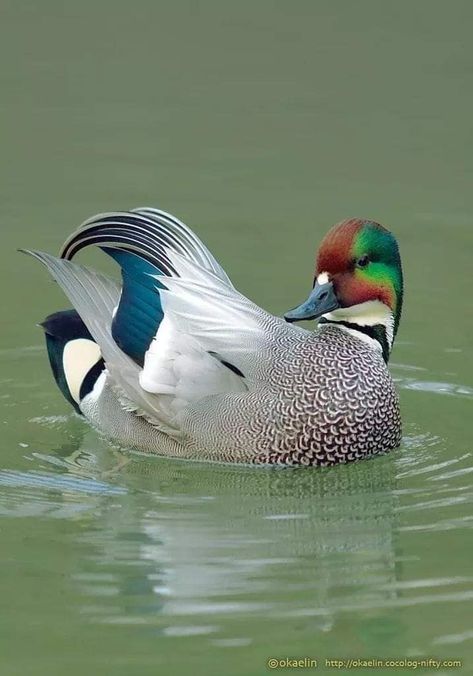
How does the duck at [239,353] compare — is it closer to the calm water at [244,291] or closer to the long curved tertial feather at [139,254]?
the long curved tertial feather at [139,254]

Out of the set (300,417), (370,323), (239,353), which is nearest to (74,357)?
(239,353)

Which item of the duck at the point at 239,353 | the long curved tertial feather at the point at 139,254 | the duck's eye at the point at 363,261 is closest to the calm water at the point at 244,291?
the duck at the point at 239,353

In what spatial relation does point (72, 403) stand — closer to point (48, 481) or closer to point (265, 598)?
point (48, 481)

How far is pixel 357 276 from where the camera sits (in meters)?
7.48

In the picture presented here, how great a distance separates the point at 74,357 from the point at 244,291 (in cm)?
181

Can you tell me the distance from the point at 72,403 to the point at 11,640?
2720 millimetres

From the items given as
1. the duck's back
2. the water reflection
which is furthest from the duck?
the water reflection

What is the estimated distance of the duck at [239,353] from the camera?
738cm

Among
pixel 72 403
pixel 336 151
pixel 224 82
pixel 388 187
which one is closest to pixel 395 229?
pixel 388 187

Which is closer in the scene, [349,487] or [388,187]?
[349,487]

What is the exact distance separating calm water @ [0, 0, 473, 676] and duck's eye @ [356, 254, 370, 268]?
88 centimetres

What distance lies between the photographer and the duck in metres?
7.38

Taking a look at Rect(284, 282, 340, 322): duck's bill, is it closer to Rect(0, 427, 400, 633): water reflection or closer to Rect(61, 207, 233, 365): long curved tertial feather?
Rect(61, 207, 233, 365): long curved tertial feather

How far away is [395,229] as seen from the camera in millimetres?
10688
